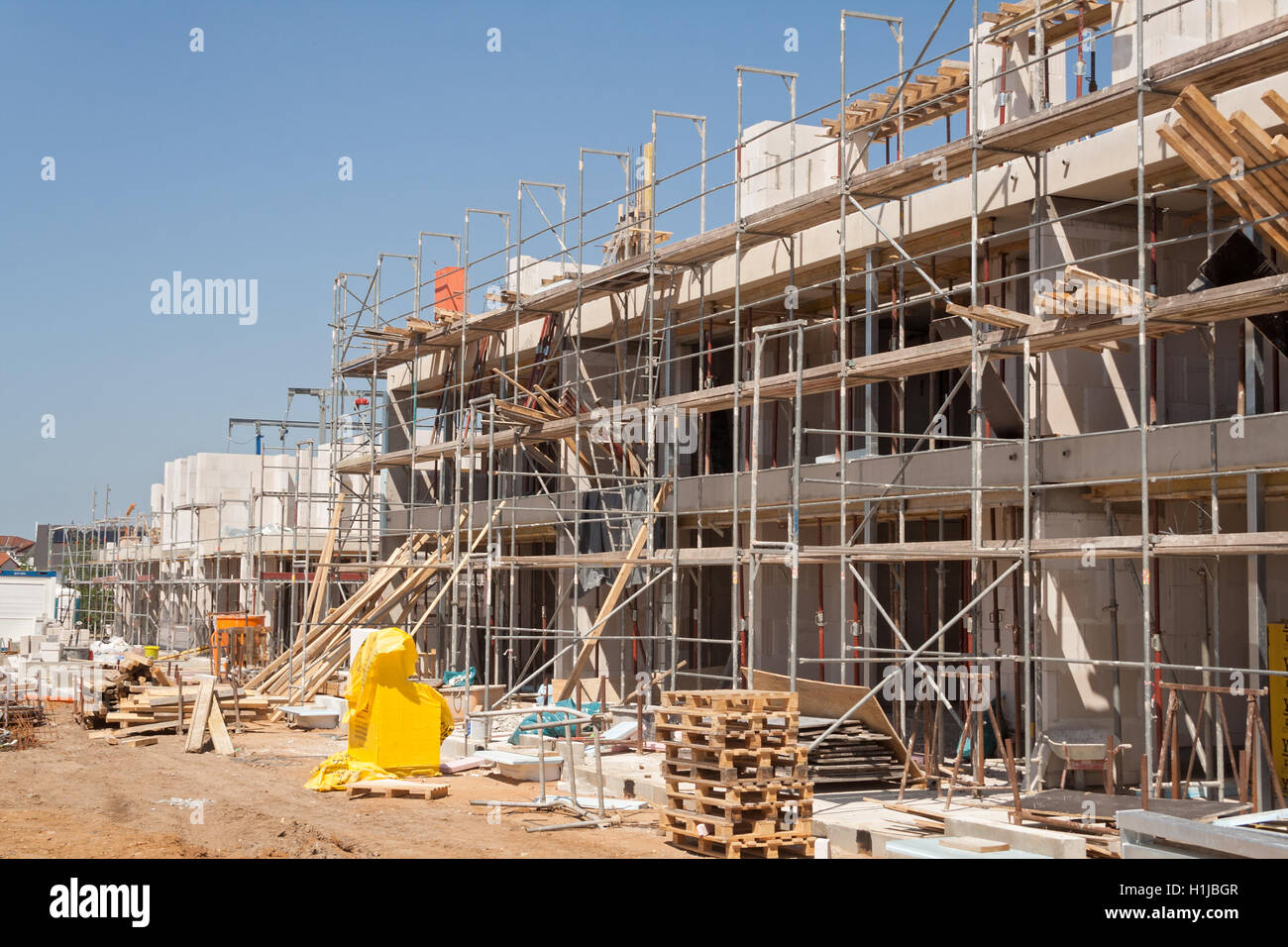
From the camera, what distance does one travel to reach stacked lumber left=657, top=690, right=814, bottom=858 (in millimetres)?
11820

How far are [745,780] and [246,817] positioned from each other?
554 cm

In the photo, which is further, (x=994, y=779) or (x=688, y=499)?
(x=688, y=499)

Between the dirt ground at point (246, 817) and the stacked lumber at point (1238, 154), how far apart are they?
7755 mm

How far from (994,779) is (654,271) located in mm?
10040

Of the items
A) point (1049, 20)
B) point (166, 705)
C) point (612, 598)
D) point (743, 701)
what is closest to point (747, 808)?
point (743, 701)

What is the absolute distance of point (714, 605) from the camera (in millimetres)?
23641

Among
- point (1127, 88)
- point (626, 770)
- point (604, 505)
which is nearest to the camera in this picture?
point (1127, 88)

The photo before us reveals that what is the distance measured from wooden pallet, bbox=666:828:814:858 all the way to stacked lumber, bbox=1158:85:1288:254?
6.79 m

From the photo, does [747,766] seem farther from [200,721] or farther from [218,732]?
[200,721]

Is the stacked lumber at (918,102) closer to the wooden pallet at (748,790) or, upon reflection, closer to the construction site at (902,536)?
the construction site at (902,536)

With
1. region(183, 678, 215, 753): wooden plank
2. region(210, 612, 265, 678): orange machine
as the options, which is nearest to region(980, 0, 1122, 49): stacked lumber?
region(183, 678, 215, 753): wooden plank
